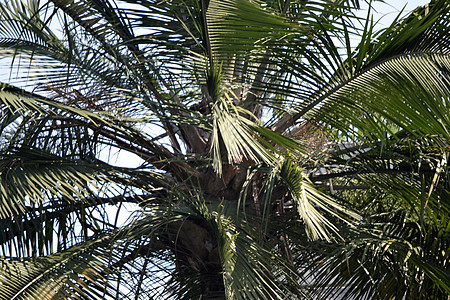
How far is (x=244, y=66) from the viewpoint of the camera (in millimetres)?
3029

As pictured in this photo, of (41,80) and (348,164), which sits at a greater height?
(41,80)

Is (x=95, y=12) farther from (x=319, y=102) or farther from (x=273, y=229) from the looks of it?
(x=273, y=229)

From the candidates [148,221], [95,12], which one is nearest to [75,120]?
[95,12]

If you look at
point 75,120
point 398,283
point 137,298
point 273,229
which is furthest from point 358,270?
point 75,120

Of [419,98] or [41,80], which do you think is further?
[41,80]

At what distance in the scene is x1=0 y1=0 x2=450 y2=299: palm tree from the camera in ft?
9.14

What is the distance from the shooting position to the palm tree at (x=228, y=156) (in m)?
2.79

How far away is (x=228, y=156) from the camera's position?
2533 millimetres

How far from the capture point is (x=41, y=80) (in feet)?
12.5

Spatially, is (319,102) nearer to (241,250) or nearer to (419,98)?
(419,98)

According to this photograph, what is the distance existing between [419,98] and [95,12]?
1.94 m

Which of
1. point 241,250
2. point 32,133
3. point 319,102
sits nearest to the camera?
point 241,250

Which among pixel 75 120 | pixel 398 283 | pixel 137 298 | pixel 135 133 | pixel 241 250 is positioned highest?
pixel 75 120

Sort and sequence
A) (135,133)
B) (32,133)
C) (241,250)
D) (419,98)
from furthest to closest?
Result: (32,133), (135,133), (419,98), (241,250)
